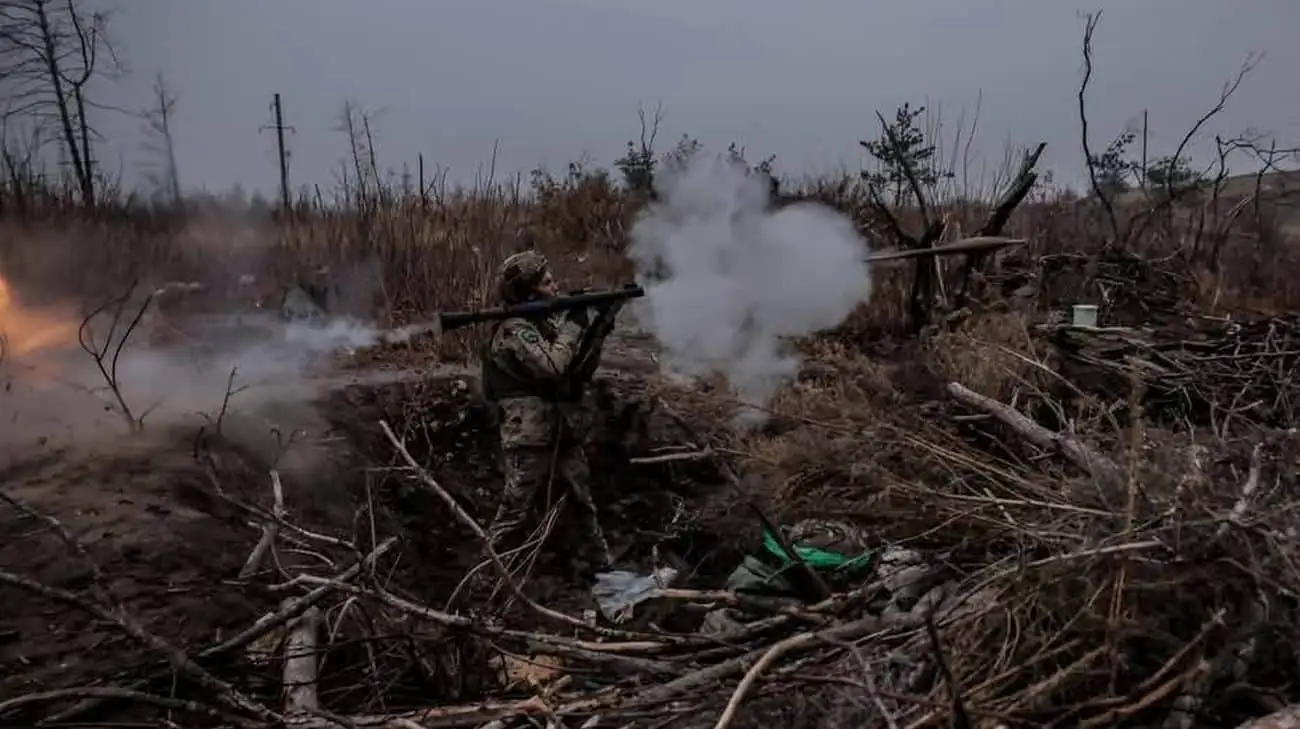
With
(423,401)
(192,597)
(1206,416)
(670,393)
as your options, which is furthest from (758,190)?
(192,597)

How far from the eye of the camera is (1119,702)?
7.58 ft

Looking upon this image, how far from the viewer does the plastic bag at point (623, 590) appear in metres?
4.37

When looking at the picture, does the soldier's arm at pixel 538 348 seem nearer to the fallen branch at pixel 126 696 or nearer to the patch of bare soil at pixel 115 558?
the patch of bare soil at pixel 115 558

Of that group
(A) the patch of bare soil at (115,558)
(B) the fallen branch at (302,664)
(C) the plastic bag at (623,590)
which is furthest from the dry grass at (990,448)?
(A) the patch of bare soil at (115,558)

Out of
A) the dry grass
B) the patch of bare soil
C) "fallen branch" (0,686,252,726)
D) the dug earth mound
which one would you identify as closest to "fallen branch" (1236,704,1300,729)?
the dry grass

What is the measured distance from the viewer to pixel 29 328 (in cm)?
848

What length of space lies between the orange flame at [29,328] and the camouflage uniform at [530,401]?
4788mm

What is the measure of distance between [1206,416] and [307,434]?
615 centimetres

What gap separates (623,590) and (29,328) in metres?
6.68

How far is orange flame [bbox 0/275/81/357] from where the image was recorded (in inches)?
320

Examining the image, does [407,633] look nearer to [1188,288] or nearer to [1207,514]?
[1207,514]

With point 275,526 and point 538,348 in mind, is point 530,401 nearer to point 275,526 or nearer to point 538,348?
point 538,348

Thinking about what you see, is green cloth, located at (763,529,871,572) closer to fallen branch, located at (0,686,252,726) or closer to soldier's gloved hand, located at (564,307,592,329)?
fallen branch, located at (0,686,252,726)

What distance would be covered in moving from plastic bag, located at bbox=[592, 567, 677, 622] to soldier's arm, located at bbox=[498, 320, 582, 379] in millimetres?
1273
